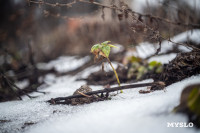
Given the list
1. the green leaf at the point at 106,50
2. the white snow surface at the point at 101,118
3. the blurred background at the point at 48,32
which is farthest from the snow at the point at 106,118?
the blurred background at the point at 48,32

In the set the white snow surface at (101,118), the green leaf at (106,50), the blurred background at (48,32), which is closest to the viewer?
the white snow surface at (101,118)

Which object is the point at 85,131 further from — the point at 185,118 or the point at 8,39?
the point at 8,39

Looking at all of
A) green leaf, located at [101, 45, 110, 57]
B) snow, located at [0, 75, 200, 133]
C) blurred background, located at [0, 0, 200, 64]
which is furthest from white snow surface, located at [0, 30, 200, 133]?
blurred background, located at [0, 0, 200, 64]

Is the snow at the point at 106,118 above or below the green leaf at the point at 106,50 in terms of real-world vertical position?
below

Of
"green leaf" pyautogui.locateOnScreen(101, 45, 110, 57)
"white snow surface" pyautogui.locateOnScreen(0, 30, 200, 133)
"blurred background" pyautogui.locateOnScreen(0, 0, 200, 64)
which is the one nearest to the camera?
"white snow surface" pyautogui.locateOnScreen(0, 30, 200, 133)

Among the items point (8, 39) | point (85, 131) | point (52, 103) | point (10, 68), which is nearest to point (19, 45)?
point (8, 39)

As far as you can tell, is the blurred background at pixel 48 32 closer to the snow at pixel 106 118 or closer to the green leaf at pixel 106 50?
the green leaf at pixel 106 50

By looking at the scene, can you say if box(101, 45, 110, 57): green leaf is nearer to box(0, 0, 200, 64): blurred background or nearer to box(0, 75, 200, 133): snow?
box(0, 75, 200, 133): snow

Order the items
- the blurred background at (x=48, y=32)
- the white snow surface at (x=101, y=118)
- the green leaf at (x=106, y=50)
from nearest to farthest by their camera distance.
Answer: the white snow surface at (x=101, y=118), the green leaf at (x=106, y=50), the blurred background at (x=48, y=32)

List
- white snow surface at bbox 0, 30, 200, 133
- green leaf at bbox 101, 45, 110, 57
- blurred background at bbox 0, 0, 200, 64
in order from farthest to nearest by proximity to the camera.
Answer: blurred background at bbox 0, 0, 200, 64, green leaf at bbox 101, 45, 110, 57, white snow surface at bbox 0, 30, 200, 133

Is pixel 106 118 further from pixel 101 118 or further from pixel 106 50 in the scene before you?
pixel 106 50

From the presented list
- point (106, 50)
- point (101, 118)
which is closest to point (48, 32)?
point (106, 50)
